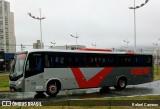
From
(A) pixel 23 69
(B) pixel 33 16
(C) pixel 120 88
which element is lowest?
(C) pixel 120 88

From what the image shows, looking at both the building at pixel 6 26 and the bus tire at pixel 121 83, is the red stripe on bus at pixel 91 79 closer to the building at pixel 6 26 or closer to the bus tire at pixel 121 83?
the bus tire at pixel 121 83

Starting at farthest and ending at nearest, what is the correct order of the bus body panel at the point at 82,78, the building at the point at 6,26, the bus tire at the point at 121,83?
the building at the point at 6,26, the bus tire at the point at 121,83, the bus body panel at the point at 82,78

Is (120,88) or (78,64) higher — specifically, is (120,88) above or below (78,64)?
below

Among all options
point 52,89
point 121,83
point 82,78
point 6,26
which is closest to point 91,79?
point 82,78

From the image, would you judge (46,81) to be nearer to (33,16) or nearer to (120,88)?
(120,88)

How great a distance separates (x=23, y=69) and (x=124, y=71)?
8.49m

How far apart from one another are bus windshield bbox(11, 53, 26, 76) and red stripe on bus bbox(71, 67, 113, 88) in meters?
3.46

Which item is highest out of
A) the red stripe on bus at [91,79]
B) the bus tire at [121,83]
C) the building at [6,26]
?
the building at [6,26]

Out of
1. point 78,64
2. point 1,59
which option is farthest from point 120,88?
point 1,59

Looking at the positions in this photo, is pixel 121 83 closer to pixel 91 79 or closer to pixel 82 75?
pixel 91 79

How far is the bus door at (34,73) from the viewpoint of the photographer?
1930 cm

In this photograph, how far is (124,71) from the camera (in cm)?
2475

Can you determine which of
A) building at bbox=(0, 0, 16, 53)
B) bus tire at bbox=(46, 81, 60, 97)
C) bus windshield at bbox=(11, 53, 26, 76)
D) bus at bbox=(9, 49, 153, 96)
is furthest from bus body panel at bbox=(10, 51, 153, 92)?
building at bbox=(0, 0, 16, 53)

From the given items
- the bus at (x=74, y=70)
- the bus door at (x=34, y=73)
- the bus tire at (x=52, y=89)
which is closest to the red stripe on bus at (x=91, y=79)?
the bus at (x=74, y=70)
